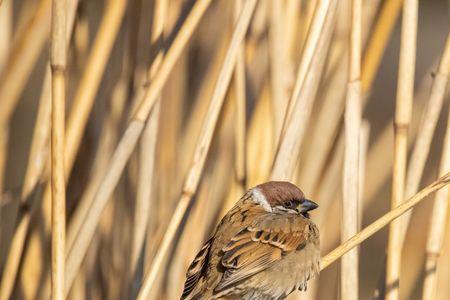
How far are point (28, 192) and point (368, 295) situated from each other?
282cm

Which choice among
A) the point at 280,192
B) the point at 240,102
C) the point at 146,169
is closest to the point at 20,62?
the point at 146,169

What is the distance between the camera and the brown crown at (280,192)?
8.09ft

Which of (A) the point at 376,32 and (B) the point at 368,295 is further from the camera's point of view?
(B) the point at 368,295

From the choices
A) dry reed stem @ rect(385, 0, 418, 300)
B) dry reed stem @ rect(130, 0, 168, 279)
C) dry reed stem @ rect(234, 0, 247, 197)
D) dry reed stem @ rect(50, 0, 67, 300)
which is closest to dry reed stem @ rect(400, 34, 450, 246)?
dry reed stem @ rect(385, 0, 418, 300)

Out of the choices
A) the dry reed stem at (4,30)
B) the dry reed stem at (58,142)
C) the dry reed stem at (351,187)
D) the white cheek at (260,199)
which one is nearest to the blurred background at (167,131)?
the dry reed stem at (4,30)

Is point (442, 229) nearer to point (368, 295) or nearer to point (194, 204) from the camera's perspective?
point (194, 204)

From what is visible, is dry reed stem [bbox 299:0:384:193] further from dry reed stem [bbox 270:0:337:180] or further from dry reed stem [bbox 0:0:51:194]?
dry reed stem [bbox 0:0:51:194]

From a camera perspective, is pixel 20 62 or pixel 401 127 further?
pixel 20 62

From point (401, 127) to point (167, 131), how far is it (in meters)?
1.02

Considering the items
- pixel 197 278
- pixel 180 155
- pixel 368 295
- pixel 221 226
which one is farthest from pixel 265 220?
pixel 368 295

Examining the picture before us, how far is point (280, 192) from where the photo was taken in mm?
2527

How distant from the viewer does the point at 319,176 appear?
283cm

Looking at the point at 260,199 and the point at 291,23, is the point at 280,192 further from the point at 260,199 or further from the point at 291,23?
the point at 291,23

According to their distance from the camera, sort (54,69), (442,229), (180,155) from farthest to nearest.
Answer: (180,155), (442,229), (54,69)
